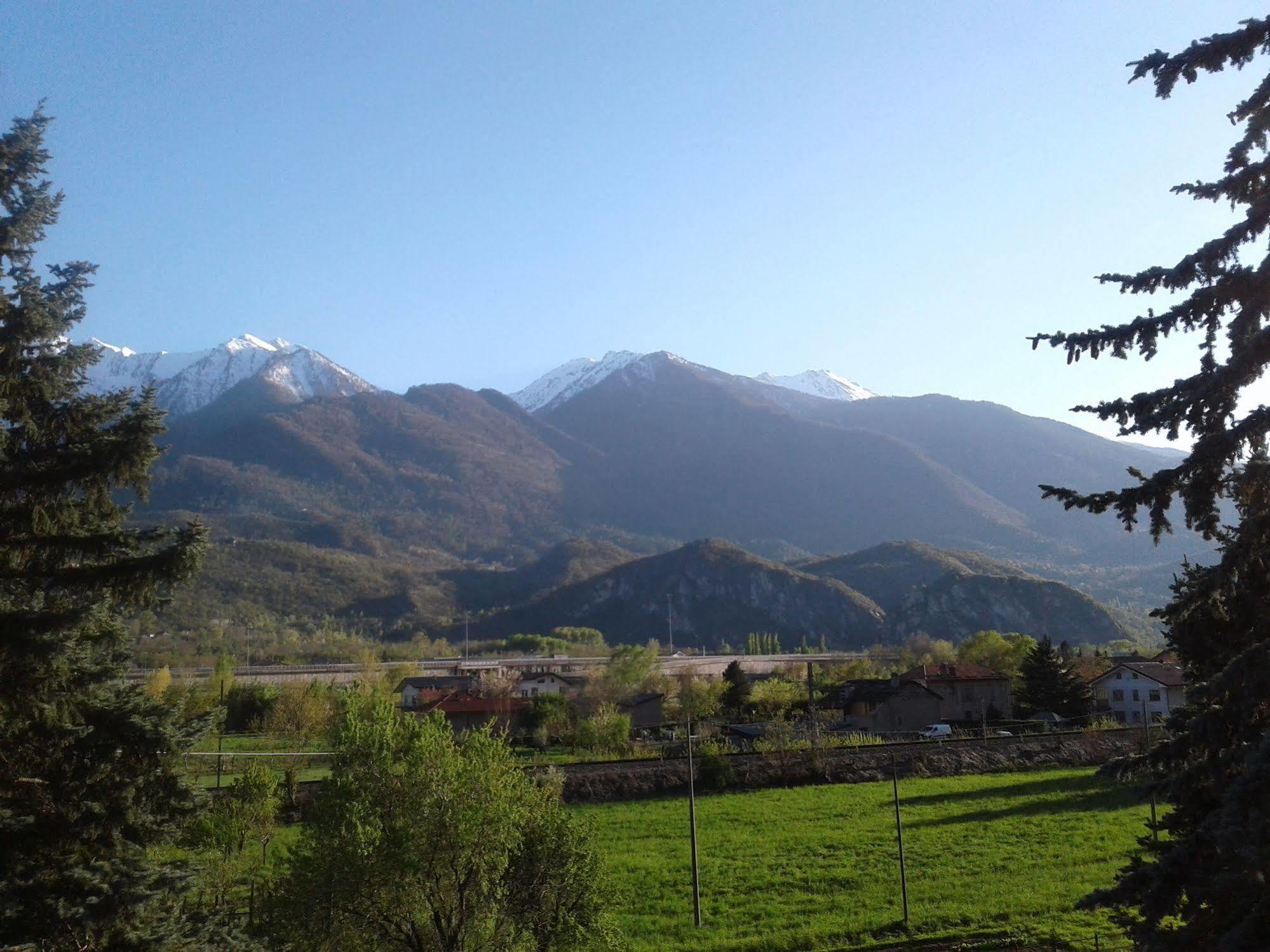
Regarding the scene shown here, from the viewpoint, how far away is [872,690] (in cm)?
7125

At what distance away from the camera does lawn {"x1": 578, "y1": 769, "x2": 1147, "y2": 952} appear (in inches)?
970

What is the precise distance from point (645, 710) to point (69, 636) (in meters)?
69.3

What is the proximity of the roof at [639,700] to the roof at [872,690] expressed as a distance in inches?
571

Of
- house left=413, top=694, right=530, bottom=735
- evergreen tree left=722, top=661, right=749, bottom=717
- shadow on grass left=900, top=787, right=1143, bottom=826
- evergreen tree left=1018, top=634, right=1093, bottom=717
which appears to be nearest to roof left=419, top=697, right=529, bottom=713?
house left=413, top=694, right=530, bottom=735

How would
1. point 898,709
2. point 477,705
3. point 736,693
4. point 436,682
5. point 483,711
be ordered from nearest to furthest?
point 483,711 < point 477,705 < point 898,709 < point 736,693 < point 436,682

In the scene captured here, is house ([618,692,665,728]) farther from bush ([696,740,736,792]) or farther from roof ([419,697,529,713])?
bush ([696,740,736,792])

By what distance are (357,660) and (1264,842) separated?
11727 cm

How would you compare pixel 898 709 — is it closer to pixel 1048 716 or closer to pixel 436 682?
pixel 1048 716

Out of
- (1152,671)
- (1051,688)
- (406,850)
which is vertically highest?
(406,850)

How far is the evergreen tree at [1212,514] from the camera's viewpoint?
24.6ft

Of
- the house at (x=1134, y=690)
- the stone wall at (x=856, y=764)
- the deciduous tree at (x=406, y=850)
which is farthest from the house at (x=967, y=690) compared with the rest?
the deciduous tree at (x=406, y=850)

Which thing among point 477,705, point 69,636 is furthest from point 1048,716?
point 69,636

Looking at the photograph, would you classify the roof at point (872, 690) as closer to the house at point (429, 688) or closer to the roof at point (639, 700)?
the roof at point (639, 700)

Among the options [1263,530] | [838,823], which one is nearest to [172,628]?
[838,823]
